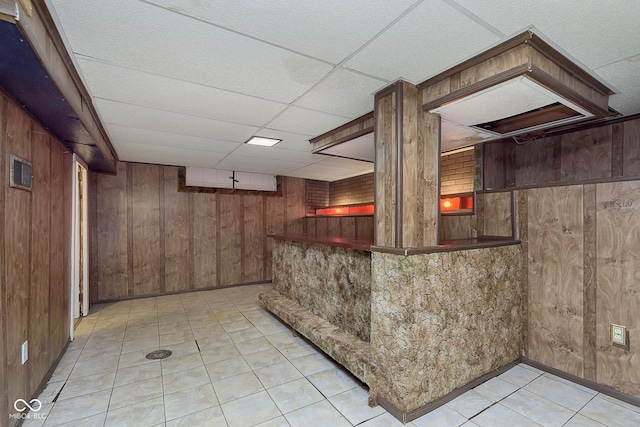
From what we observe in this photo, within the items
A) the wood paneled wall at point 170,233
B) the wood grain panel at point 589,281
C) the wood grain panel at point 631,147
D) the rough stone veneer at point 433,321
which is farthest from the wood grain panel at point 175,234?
the wood grain panel at point 631,147

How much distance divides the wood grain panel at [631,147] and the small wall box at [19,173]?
5.53m

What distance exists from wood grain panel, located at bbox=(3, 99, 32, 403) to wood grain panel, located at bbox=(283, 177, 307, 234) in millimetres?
5272

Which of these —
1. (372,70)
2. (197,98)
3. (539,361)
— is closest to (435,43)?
(372,70)

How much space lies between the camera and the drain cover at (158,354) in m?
3.23

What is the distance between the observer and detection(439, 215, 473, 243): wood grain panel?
11.6 feet

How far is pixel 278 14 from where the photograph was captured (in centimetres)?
153

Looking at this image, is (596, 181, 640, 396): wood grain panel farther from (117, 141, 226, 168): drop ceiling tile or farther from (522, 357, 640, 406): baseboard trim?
(117, 141, 226, 168): drop ceiling tile

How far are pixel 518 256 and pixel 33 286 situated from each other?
4590 millimetres

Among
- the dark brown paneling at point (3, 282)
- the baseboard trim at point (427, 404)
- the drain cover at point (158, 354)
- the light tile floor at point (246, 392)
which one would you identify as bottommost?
the drain cover at point (158, 354)

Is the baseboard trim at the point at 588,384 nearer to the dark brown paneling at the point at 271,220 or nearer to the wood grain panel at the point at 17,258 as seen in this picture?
the wood grain panel at the point at 17,258

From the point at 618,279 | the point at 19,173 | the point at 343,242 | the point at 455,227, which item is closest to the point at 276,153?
the point at 343,242

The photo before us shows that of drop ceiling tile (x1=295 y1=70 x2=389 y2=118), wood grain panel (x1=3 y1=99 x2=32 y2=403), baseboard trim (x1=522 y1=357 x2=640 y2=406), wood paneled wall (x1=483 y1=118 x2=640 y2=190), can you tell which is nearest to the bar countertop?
drop ceiling tile (x1=295 y1=70 x2=389 y2=118)

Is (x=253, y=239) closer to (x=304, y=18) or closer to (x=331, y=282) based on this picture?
(x=331, y=282)

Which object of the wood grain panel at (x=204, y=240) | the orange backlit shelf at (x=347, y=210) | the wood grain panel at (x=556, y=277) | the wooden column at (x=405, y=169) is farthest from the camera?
the wood grain panel at (x=204, y=240)
